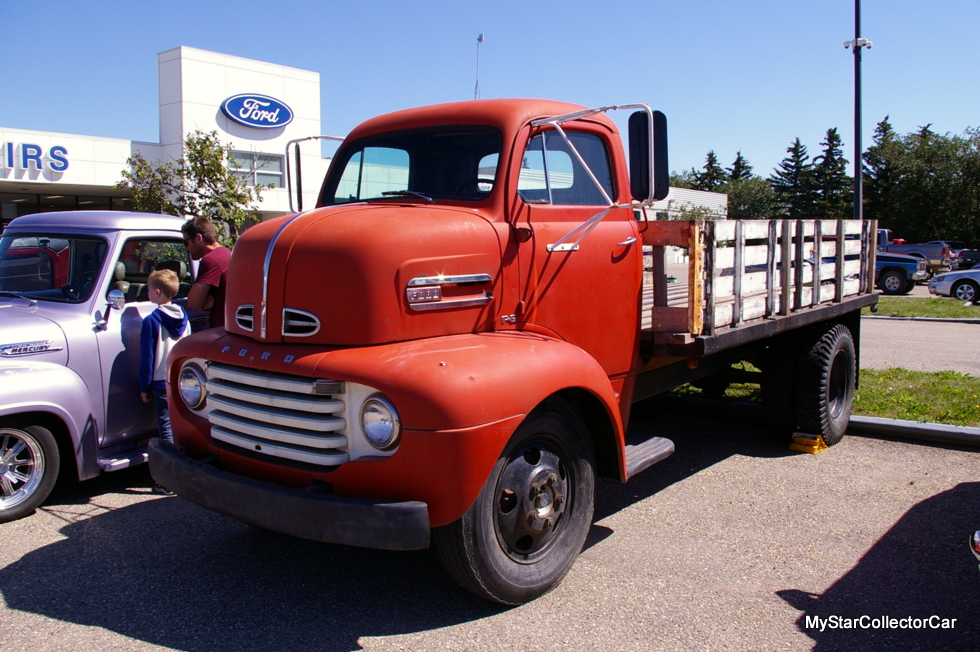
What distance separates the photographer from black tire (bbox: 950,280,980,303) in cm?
2112

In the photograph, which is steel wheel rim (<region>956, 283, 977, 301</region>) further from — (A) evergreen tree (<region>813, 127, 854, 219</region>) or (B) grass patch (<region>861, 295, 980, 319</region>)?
(A) evergreen tree (<region>813, 127, 854, 219</region>)

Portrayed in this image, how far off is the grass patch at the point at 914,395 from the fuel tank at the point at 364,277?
490 centimetres

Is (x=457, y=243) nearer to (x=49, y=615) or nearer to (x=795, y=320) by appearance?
(x=49, y=615)

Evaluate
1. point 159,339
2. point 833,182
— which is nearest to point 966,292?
point 159,339

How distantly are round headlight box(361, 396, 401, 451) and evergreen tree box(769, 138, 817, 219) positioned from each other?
7425 centimetres

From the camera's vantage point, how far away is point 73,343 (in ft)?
16.3

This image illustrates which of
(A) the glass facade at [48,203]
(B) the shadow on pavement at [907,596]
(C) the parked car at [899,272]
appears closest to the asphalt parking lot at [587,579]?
(B) the shadow on pavement at [907,596]

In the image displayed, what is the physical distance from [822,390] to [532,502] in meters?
3.62

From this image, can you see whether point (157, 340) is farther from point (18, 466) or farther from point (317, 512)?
point (317, 512)

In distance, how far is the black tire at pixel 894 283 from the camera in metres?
25.1

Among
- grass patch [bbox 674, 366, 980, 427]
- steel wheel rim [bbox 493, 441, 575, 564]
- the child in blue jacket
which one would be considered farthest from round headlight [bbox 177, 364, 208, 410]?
grass patch [bbox 674, 366, 980, 427]

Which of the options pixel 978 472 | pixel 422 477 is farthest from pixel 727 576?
pixel 978 472

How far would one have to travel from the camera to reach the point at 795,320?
574cm

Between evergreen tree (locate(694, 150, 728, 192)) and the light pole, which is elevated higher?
evergreen tree (locate(694, 150, 728, 192))
